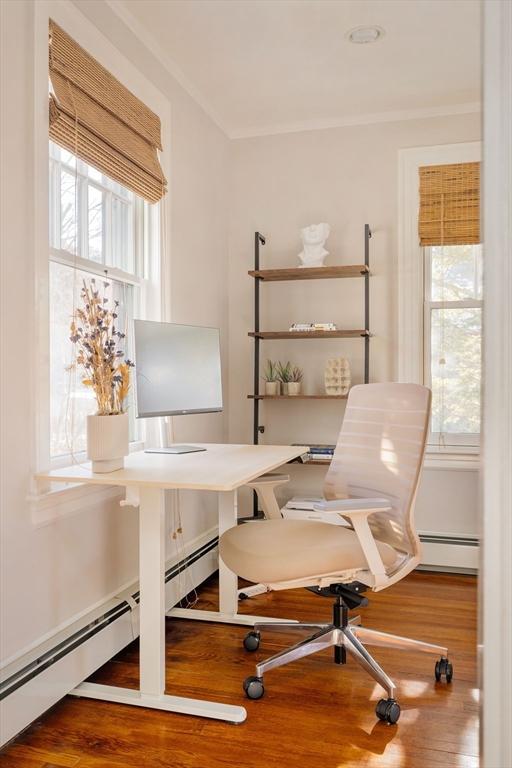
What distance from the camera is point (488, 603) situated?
0.62 metres

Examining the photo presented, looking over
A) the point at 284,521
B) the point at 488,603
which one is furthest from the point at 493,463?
the point at 284,521

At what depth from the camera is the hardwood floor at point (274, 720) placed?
1.76 meters

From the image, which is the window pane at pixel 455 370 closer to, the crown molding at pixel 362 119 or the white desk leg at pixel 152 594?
the crown molding at pixel 362 119

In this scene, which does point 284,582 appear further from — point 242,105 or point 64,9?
point 242,105

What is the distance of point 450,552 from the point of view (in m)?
3.46

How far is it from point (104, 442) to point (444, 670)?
4.71 feet

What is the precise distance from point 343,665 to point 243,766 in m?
0.72

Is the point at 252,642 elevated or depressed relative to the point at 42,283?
depressed

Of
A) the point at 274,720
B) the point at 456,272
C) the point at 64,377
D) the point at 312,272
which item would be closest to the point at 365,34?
the point at 312,272

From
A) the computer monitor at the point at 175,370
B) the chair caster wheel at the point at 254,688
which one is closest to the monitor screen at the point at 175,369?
the computer monitor at the point at 175,370

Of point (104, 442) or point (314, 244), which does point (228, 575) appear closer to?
point (104, 442)

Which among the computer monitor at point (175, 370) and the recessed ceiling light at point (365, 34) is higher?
the recessed ceiling light at point (365, 34)

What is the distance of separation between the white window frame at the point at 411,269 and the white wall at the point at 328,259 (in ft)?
0.14

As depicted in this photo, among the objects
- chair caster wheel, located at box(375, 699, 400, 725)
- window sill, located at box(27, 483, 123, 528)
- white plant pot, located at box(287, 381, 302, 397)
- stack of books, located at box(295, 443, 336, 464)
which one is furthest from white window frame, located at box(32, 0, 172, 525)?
white plant pot, located at box(287, 381, 302, 397)
